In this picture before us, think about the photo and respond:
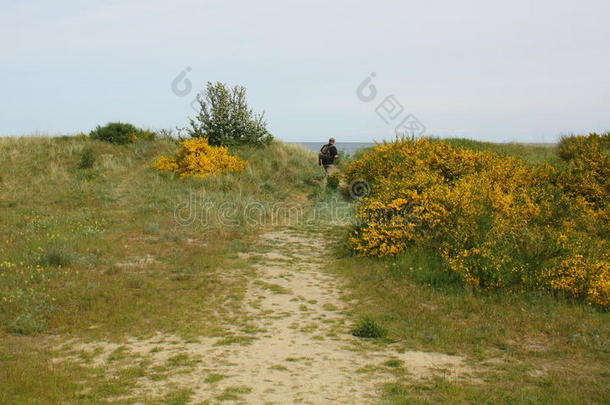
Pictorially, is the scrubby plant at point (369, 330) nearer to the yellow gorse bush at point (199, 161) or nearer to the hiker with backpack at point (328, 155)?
the yellow gorse bush at point (199, 161)

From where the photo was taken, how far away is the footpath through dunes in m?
5.41

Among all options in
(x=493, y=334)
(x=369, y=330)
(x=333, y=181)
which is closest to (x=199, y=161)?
Answer: (x=333, y=181)

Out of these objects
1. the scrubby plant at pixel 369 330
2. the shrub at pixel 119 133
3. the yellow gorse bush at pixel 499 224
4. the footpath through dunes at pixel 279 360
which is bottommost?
the footpath through dunes at pixel 279 360

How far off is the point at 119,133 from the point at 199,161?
8952 mm

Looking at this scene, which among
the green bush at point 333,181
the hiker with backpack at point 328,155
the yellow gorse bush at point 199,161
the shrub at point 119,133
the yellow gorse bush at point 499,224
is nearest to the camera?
the yellow gorse bush at point 499,224

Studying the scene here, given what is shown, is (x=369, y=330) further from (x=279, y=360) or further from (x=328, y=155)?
(x=328, y=155)

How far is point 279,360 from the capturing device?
6.30 metres

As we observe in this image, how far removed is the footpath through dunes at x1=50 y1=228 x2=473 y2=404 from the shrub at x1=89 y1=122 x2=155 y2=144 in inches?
830

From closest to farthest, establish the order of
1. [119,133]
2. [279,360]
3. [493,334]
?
[279,360], [493,334], [119,133]

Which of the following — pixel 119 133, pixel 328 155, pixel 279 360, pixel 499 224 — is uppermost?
pixel 119 133

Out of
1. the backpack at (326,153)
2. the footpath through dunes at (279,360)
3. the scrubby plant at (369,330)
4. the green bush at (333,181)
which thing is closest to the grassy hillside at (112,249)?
the footpath through dunes at (279,360)

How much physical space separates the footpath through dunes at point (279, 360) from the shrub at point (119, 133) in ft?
69.2

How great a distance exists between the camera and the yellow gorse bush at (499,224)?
884cm

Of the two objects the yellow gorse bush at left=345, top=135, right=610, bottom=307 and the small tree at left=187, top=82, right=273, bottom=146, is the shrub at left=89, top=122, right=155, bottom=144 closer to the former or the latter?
the small tree at left=187, top=82, right=273, bottom=146
